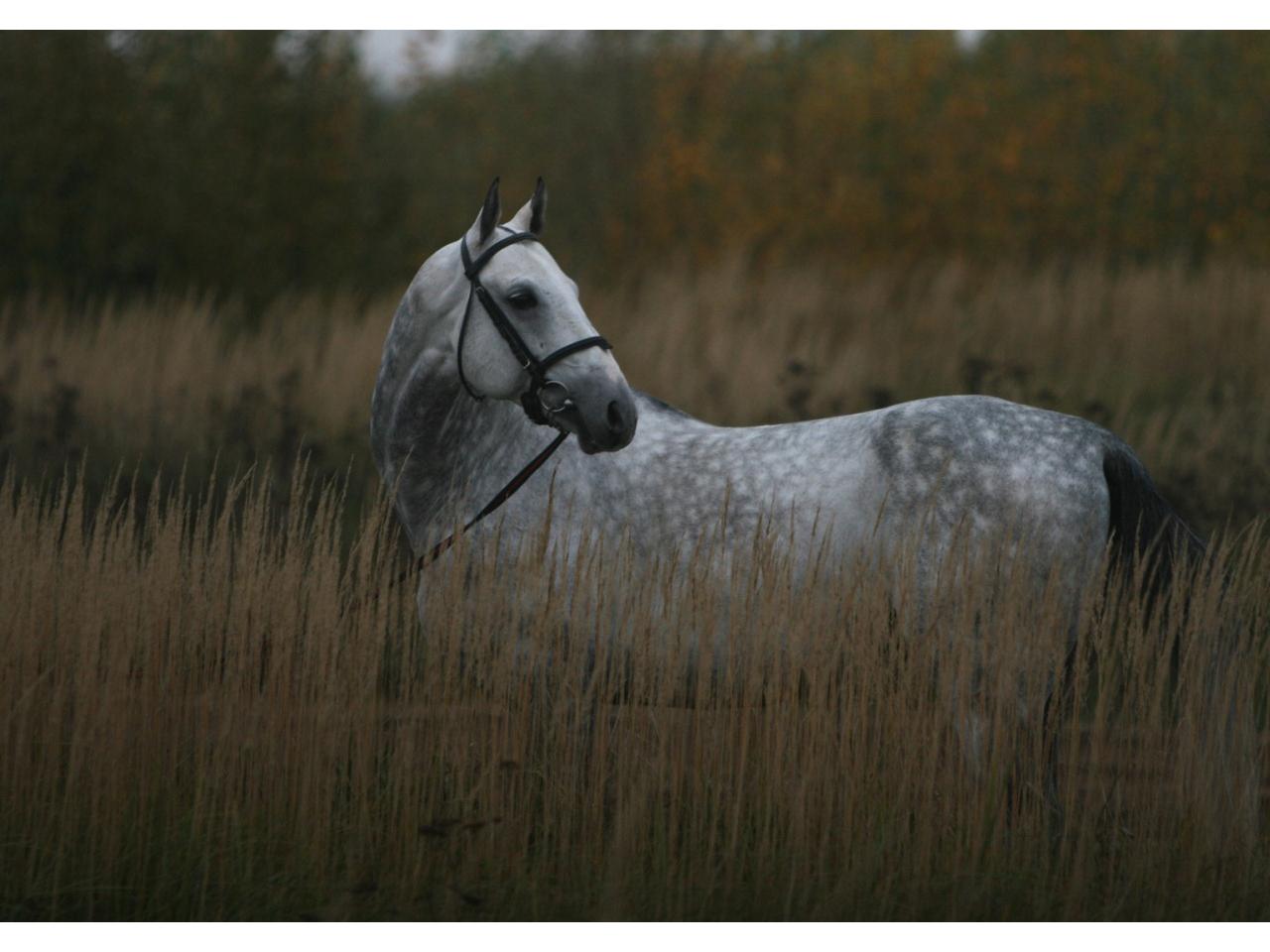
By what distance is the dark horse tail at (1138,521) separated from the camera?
4359 mm

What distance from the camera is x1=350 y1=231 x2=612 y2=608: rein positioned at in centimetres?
432

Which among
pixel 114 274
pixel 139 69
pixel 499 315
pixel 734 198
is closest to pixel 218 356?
pixel 114 274

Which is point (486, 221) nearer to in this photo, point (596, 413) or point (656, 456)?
point (596, 413)

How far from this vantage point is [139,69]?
10.9 meters

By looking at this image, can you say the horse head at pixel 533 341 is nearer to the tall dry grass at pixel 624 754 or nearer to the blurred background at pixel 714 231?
the tall dry grass at pixel 624 754

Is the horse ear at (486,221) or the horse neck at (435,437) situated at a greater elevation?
the horse ear at (486,221)

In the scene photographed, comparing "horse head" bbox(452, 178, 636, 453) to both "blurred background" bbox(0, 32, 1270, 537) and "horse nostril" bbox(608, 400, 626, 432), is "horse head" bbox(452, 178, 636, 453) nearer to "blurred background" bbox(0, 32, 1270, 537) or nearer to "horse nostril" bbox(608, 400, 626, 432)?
"horse nostril" bbox(608, 400, 626, 432)

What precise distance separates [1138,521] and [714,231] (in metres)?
8.79

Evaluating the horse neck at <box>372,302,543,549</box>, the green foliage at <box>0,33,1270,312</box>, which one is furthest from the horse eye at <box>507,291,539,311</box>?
the green foliage at <box>0,33,1270,312</box>

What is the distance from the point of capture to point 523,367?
4406 mm

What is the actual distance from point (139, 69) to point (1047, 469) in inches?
361

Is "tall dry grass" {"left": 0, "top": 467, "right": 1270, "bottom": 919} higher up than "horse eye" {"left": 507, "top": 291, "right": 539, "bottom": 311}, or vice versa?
"horse eye" {"left": 507, "top": 291, "right": 539, "bottom": 311}

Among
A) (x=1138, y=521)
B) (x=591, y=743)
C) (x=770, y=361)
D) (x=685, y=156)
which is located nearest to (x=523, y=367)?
(x=591, y=743)

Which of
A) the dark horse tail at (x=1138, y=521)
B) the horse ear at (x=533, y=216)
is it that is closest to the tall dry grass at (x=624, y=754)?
the dark horse tail at (x=1138, y=521)
